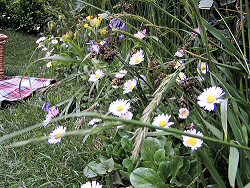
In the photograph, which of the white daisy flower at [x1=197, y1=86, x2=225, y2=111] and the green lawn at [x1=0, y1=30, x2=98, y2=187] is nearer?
the white daisy flower at [x1=197, y1=86, x2=225, y2=111]

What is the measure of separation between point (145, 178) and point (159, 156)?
0.10 meters

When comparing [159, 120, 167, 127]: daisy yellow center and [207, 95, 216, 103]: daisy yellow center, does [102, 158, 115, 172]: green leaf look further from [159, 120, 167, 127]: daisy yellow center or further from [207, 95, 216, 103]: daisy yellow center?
[207, 95, 216, 103]: daisy yellow center

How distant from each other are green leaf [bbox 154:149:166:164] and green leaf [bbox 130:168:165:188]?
0.22 feet

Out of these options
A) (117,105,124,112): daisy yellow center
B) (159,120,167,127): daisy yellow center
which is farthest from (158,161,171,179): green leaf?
(117,105,124,112): daisy yellow center

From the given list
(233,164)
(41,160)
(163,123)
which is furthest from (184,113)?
(41,160)

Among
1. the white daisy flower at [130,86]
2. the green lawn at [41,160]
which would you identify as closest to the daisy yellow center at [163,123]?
the white daisy flower at [130,86]

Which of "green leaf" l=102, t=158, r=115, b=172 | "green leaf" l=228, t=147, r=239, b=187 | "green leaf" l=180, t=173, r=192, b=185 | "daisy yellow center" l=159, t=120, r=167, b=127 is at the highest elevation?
"green leaf" l=228, t=147, r=239, b=187

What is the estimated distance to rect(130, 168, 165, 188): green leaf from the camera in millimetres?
1113

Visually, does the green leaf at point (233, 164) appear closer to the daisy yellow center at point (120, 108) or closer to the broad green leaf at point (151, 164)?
the broad green leaf at point (151, 164)

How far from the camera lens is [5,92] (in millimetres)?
3049

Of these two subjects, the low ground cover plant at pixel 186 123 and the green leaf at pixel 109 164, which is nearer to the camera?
the low ground cover plant at pixel 186 123

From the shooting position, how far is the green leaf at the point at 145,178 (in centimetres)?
111

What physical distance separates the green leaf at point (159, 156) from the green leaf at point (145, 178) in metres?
0.07

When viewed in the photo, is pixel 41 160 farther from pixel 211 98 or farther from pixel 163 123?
pixel 211 98
